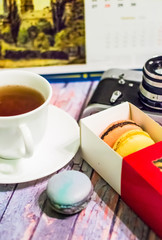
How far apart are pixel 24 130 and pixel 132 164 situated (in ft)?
0.56

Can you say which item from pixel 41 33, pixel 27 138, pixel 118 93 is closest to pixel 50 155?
pixel 27 138

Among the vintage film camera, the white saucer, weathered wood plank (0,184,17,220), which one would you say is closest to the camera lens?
the vintage film camera

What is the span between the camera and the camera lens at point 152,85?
665 millimetres

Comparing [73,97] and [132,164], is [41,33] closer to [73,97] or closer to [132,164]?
[73,97]

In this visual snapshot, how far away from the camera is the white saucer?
0.62m

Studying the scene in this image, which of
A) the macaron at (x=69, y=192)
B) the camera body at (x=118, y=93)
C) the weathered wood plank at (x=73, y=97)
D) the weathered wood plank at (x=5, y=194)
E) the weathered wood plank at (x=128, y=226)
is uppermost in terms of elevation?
the camera body at (x=118, y=93)

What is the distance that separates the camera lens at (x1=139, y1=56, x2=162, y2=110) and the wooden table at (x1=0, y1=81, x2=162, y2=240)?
0.16 meters

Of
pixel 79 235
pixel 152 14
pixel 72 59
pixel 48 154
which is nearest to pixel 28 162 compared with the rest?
pixel 48 154

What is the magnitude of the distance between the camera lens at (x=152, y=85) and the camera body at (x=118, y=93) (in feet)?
0.04

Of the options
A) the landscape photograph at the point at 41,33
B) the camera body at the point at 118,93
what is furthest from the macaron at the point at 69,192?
the landscape photograph at the point at 41,33

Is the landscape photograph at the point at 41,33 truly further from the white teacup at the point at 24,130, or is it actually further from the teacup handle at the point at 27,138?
the teacup handle at the point at 27,138

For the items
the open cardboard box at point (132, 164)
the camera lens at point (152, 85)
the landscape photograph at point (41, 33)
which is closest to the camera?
the open cardboard box at point (132, 164)

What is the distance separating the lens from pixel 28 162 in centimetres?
65

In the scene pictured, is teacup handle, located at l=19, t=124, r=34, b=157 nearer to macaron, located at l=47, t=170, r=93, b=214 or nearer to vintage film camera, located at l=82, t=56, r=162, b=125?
macaron, located at l=47, t=170, r=93, b=214
